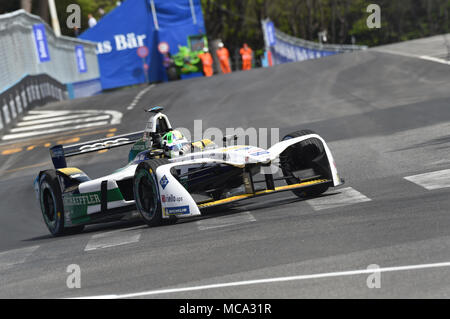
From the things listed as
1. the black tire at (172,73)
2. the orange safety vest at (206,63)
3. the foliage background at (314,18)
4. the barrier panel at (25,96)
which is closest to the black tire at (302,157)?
the barrier panel at (25,96)

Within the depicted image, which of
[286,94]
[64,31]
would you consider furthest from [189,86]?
[64,31]

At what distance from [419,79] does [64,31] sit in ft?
183

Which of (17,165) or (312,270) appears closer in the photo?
(312,270)

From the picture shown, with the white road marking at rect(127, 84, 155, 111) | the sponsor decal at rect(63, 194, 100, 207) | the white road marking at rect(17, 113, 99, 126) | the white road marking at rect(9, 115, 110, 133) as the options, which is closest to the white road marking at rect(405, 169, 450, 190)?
the sponsor decal at rect(63, 194, 100, 207)

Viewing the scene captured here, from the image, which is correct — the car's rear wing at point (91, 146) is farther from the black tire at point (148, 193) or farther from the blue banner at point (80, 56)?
the blue banner at point (80, 56)

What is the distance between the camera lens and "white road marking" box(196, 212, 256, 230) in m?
9.35

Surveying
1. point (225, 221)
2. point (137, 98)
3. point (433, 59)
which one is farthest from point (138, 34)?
point (225, 221)

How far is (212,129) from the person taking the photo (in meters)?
21.5

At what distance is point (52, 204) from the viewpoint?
12.1m

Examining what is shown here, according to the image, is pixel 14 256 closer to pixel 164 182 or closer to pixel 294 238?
pixel 164 182

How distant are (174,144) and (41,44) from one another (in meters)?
27.5

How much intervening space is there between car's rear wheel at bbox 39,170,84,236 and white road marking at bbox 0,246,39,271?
137cm
